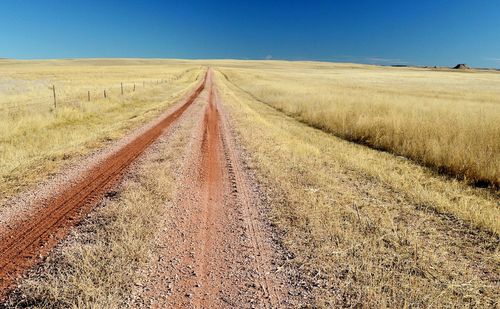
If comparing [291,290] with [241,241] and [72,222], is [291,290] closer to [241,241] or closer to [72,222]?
[241,241]

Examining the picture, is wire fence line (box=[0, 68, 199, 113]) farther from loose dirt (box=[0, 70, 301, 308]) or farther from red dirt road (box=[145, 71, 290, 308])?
red dirt road (box=[145, 71, 290, 308])

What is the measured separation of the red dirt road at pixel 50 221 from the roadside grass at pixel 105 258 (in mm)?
212

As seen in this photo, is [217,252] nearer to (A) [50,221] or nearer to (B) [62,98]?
(A) [50,221]

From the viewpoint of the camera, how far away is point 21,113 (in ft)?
51.6

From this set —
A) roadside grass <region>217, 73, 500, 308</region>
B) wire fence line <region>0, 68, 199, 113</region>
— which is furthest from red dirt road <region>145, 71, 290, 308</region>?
wire fence line <region>0, 68, 199, 113</region>

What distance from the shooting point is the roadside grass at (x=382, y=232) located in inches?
144

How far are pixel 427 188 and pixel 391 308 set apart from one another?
16.2 feet

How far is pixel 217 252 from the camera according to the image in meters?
4.38

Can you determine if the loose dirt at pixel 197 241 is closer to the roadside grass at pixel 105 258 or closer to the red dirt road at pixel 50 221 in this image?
the red dirt road at pixel 50 221

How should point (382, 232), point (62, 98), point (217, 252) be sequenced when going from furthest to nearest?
point (62, 98) → point (382, 232) → point (217, 252)

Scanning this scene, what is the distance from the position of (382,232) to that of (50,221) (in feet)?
16.7

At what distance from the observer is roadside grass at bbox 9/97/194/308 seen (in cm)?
335

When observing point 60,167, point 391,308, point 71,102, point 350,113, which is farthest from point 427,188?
point 71,102

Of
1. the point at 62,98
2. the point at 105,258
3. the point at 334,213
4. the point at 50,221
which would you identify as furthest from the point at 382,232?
the point at 62,98
